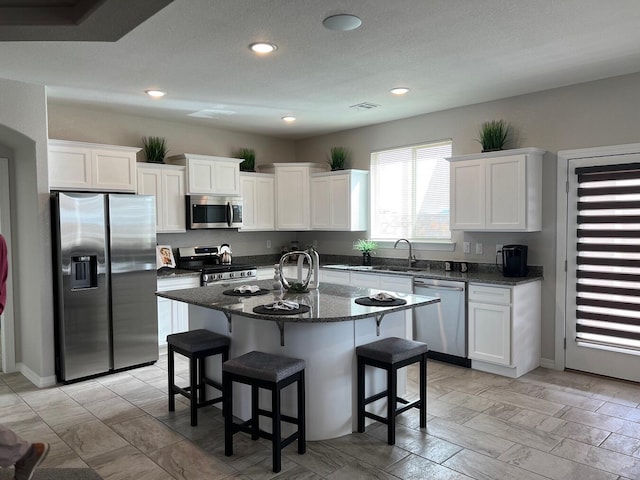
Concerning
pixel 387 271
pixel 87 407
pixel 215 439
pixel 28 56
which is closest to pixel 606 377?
pixel 387 271

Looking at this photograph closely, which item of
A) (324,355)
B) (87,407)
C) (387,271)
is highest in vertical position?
(387,271)

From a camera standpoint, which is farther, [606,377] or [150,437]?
[606,377]

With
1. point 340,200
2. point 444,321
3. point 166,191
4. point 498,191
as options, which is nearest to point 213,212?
point 166,191

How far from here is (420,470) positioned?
279cm

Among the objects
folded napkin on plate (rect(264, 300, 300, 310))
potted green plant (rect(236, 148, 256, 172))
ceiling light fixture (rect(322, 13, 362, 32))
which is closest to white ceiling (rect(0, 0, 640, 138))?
ceiling light fixture (rect(322, 13, 362, 32))

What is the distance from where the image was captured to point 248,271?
595cm

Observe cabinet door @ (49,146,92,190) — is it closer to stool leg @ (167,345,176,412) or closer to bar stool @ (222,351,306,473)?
stool leg @ (167,345,176,412)

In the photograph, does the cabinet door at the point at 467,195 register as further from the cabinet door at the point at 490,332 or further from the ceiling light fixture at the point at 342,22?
the ceiling light fixture at the point at 342,22

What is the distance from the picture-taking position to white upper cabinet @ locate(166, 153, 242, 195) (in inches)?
225

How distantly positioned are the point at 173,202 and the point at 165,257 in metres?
0.67

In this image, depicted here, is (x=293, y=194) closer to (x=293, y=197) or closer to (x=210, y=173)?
(x=293, y=197)

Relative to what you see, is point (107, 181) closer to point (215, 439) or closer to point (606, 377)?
point (215, 439)

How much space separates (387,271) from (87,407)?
3.23 metres

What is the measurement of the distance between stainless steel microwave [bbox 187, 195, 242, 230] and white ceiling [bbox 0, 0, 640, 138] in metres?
1.11
